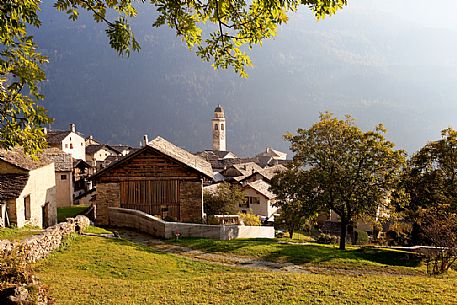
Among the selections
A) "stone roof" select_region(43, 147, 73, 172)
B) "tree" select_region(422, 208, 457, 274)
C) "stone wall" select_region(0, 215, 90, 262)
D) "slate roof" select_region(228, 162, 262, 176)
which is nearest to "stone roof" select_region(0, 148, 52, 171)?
"stone wall" select_region(0, 215, 90, 262)

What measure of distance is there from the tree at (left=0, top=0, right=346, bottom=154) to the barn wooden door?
17.2 meters

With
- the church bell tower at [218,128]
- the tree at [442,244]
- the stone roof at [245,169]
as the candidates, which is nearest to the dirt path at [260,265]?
the tree at [442,244]

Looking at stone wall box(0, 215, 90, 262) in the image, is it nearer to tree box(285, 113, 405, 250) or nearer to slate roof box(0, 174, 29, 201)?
slate roof box(0, 174, 29, 201)

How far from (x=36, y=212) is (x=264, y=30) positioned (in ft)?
70.2

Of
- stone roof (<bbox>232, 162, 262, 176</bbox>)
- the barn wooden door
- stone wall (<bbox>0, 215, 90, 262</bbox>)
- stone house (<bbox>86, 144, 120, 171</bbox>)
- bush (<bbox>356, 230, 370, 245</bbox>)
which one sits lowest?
bush (<bbox>356, 230, 370, 245</bbox>)

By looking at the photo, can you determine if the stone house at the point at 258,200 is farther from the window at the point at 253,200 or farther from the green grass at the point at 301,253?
the green grass at the point at 301,253

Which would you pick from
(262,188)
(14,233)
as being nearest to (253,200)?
(262,188)

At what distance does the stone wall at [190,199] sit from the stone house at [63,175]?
18.6 m

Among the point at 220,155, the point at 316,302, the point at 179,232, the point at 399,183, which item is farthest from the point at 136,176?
the point at 220,155

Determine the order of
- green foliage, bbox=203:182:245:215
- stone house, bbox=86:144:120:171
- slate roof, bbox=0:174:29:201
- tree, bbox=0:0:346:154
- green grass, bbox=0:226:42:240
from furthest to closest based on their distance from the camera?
stone house, bbox=86:144:120:171 < green foliage, bbox=203:182:245:215 < slate roof, bbox=0:174:29:201 < green grass, bbox=0:226:42:240 < tree, bbox=0:0:346:154

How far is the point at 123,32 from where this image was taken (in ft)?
22.0

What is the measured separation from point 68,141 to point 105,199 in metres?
40.9

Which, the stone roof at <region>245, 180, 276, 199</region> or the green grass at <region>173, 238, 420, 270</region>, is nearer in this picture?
the green grass at <region>173, 238, 420, 270</region>

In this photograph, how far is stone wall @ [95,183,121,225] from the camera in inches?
984
